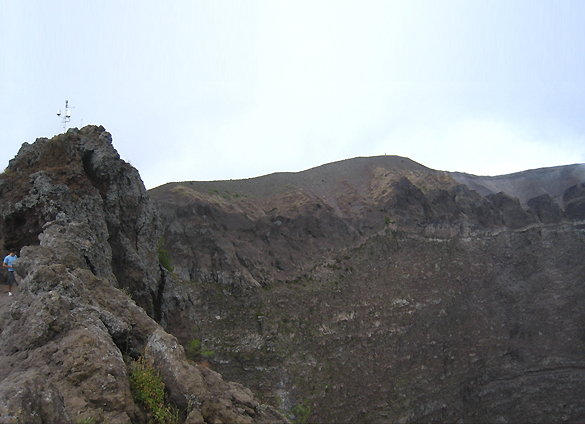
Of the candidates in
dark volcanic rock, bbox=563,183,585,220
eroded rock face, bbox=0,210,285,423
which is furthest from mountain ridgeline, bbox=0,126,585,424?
dark volcanic rock, bbox=563,183,585,220

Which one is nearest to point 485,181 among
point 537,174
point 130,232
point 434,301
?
point 537,174

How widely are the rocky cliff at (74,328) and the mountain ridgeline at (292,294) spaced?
0.03 meters

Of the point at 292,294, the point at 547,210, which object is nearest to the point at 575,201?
the point at 547,210

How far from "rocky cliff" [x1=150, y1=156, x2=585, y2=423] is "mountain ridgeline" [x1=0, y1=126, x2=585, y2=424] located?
11cm

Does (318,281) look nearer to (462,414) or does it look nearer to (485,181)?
(462,414)

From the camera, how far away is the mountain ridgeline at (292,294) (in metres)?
4.92

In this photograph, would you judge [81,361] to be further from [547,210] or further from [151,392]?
[547,210]

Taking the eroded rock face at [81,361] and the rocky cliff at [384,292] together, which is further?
the rocky cliff at [384,292]

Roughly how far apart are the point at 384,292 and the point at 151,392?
23732mm

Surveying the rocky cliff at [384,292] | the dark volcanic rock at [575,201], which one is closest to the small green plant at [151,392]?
the rocky cliff at [384,292]

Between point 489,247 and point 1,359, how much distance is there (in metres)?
34.9

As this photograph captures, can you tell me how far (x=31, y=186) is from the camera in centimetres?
884

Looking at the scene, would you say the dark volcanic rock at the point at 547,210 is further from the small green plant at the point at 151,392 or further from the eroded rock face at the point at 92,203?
the small green plant at the point at 151,392

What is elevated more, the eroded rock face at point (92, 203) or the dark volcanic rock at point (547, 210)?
the eroded rock face at point (92, 203)
